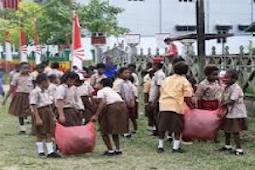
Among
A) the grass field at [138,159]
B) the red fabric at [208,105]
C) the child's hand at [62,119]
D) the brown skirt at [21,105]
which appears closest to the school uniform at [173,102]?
the grass field at [138,159]

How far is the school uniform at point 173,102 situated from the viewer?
880cm

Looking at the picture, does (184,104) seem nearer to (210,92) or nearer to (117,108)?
(210,92)

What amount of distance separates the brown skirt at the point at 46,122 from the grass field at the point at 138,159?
0.43m

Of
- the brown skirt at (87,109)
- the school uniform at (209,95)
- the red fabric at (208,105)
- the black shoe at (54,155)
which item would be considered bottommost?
the black shoe at (54,155)

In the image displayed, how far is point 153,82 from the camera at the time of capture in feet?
34.7

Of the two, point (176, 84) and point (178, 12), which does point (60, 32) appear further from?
point (176, 84)

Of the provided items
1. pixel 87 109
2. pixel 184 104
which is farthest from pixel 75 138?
pixel 87 109

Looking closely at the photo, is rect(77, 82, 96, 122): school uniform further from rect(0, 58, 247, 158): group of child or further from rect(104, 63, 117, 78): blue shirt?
rect(0, 58, 247, 158): group of child

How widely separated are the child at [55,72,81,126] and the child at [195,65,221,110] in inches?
85.5

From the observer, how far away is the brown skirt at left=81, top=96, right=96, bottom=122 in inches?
443

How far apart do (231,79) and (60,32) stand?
81.6 ft

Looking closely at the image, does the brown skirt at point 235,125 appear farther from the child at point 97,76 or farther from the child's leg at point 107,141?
the child at point 97,76

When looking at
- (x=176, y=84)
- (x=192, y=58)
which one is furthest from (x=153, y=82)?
(x=192, y=58)

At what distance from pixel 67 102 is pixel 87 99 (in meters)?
2.15
